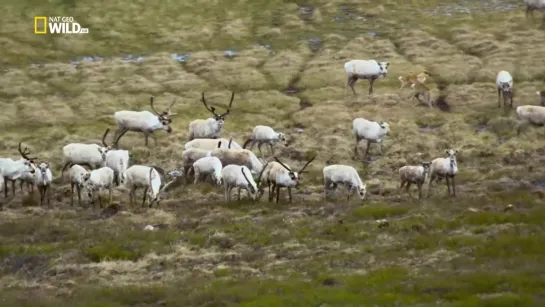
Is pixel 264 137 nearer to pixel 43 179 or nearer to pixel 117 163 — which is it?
pixel 117 163

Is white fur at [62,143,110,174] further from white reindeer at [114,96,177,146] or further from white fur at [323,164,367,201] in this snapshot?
white fur at [323,164,367,201]

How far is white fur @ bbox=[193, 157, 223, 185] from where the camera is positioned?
→ 111ft

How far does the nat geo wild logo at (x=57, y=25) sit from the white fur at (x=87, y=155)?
51.5 meters

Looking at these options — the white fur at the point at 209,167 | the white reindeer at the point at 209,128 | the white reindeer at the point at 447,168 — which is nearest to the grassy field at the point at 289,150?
the white fur at the point at 209,167

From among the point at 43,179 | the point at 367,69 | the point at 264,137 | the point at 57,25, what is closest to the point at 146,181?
the point at 43,179

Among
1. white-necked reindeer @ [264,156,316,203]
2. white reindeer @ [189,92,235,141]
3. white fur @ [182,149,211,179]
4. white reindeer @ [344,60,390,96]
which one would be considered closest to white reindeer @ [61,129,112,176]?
white fur @ [182,149,211,179]

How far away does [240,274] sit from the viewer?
23672 millimetres

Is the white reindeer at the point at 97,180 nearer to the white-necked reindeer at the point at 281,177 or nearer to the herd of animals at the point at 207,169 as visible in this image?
the herd of animals at the point at 207,169

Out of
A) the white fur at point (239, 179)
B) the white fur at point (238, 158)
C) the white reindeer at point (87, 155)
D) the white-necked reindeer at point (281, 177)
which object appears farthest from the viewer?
the white reindeer at point (87, 155)

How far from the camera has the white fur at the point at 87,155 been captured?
3678cm

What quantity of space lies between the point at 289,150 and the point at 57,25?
174 ft

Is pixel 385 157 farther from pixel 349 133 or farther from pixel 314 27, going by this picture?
pixel 314 27

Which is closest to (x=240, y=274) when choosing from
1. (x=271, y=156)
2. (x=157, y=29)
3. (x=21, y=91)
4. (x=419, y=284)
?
(x=419, y=284)

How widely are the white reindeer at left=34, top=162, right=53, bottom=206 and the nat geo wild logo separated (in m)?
54.6
